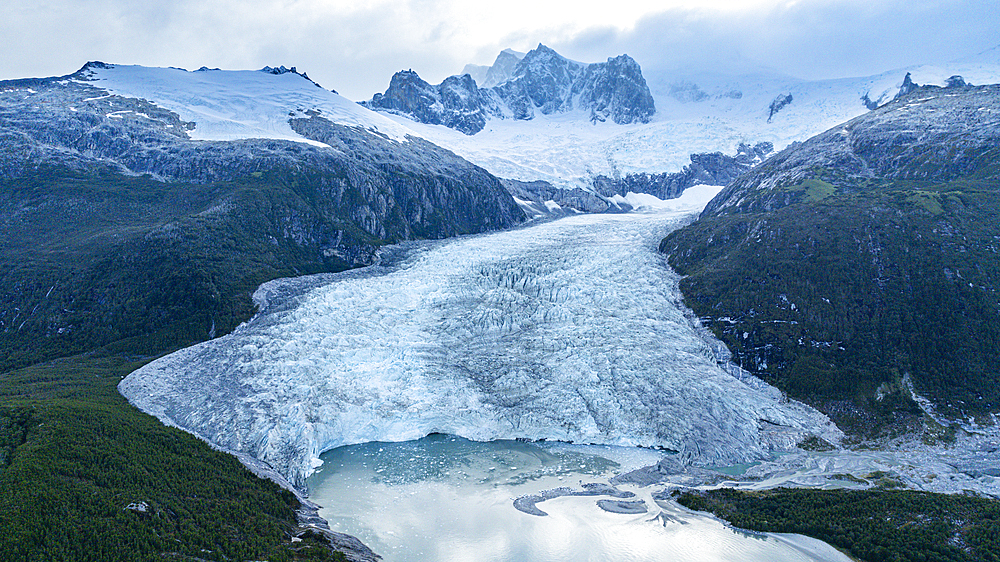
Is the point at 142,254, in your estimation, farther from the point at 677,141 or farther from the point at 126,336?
the point at 677,141

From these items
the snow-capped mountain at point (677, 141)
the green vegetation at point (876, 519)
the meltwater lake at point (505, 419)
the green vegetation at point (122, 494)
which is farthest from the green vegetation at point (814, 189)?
the snow-capped mountain at point (677, 141)

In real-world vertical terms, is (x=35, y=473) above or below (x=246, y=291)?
below

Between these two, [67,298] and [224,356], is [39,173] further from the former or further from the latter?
[224,356]

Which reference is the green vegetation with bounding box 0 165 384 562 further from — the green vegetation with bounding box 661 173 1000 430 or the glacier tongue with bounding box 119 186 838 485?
the green vegetation with bounding box 661 173 1000 430

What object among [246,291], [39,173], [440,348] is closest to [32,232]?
[39,173]

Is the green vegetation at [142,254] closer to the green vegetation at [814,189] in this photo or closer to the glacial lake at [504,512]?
the glacial lake at [504,512]
